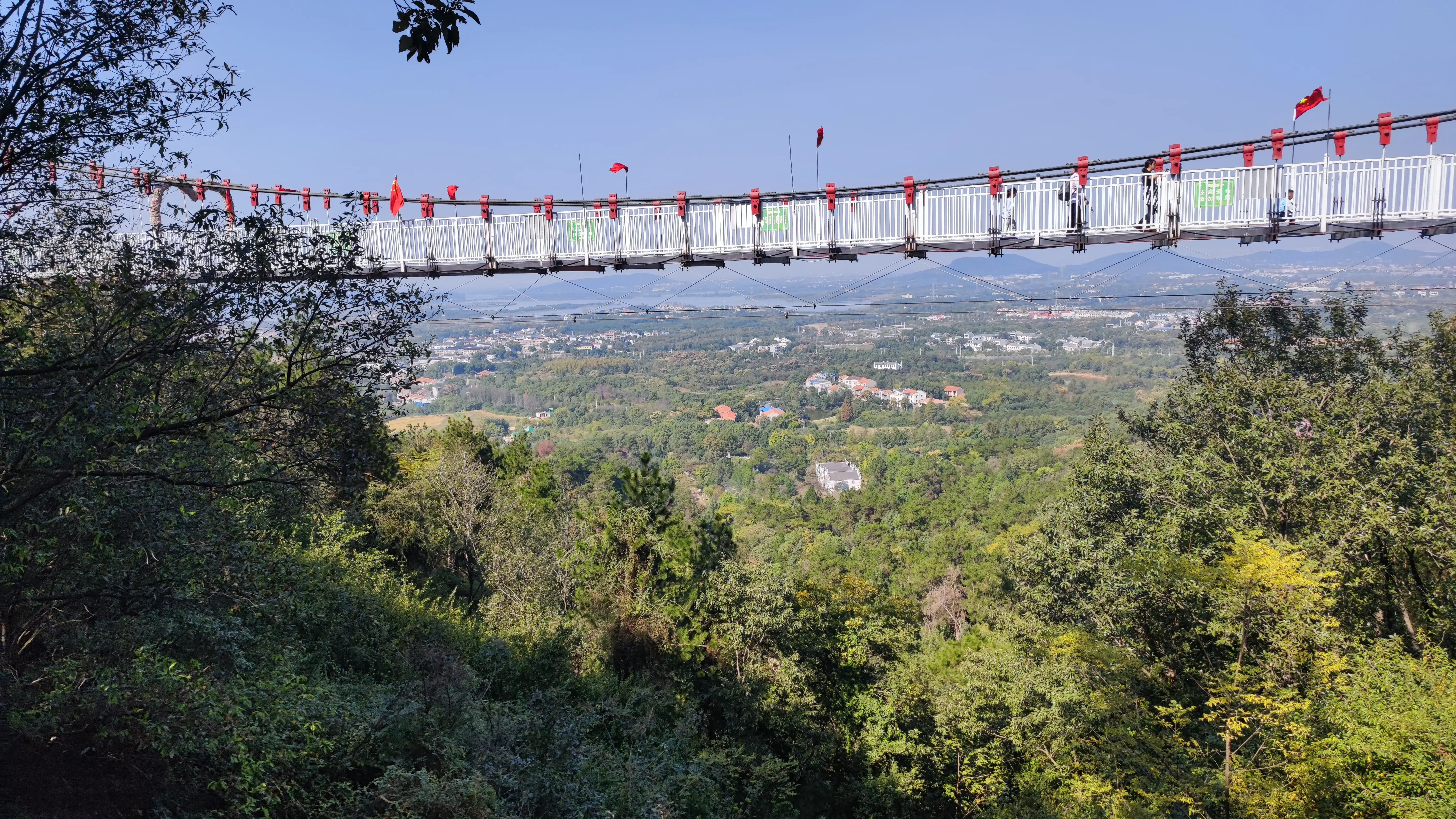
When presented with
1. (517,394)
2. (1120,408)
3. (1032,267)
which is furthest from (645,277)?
(1120,408)

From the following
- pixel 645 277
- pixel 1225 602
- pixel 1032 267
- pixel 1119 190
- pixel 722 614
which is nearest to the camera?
pixel 1225 602

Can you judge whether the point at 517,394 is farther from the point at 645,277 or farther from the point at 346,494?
the point at 346,494

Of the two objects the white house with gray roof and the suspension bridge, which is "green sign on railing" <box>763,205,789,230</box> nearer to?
the suspension bridge

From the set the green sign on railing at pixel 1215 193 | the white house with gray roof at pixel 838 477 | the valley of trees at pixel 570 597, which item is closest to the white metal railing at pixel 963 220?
the green sign on railing at pixel 1215 193

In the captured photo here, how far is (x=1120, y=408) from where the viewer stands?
17734mm

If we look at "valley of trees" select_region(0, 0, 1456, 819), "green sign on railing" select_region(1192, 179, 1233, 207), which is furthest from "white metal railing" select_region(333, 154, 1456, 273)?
"valley of trees" select_region(0, 0, 1456, 819)

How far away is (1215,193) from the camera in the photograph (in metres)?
11.5

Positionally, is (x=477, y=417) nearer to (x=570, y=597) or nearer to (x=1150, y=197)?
(x=570, y=597)

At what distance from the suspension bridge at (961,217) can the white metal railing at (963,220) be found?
2cm

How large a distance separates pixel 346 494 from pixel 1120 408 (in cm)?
1635

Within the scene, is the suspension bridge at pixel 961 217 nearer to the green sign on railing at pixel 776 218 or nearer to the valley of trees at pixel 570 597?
the green sign on railing at pixel 776 218

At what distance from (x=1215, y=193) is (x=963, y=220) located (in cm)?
352

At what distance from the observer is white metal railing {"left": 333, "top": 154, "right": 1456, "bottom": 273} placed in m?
11.1

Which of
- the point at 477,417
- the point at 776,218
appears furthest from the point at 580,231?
A: the point at 477,417
